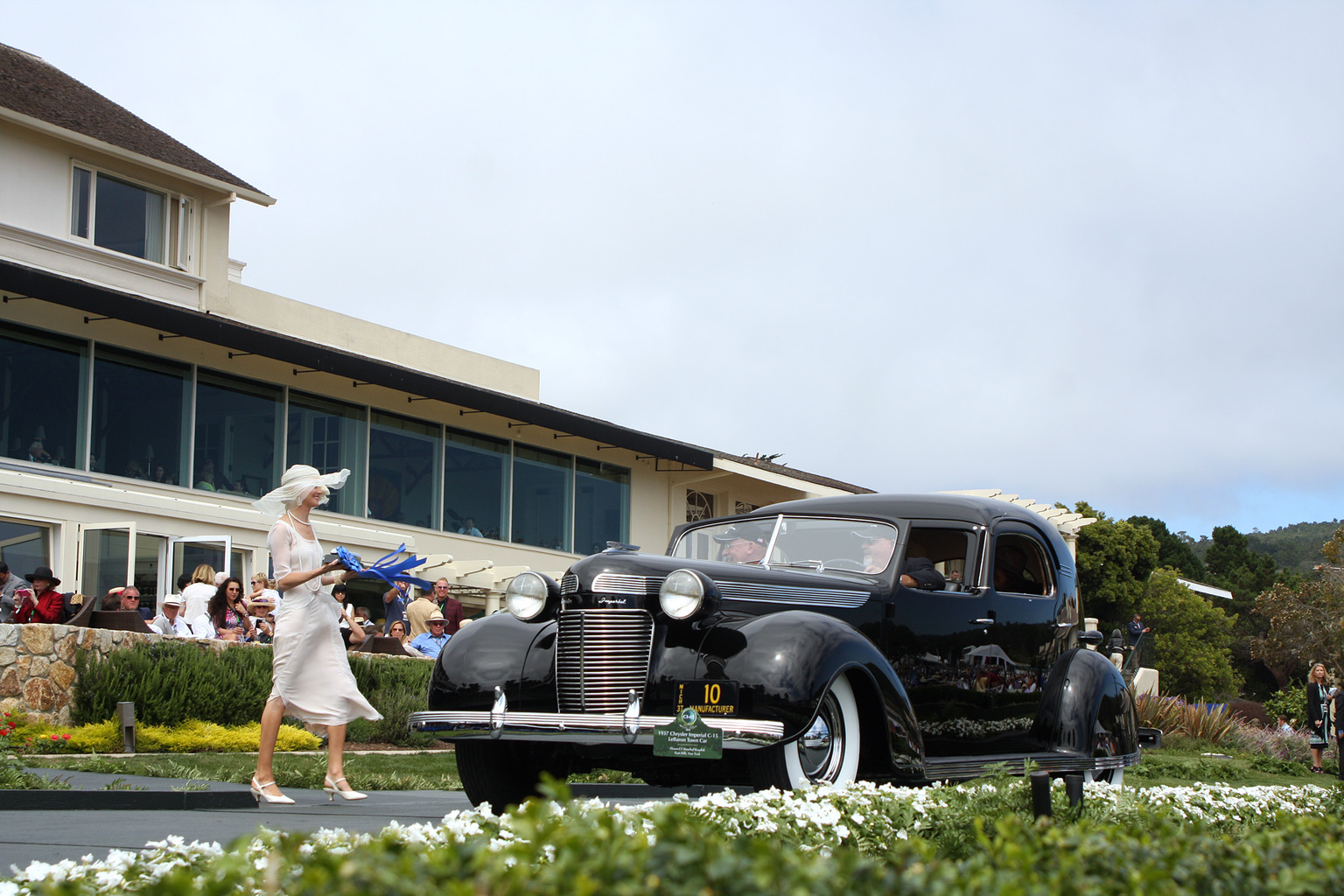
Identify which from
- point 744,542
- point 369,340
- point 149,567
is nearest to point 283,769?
point 744,542

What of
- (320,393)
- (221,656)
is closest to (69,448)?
(320,393)

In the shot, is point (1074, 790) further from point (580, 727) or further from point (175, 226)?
point (175, 226)

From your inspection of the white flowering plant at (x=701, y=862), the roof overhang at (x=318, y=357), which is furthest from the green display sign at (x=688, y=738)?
the roof overhang at (x=318, y=357)

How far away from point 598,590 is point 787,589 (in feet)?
3.87

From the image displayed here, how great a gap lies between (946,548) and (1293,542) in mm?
105151

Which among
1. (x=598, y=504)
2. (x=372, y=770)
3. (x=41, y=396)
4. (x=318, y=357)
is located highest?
(x=318, y=357)

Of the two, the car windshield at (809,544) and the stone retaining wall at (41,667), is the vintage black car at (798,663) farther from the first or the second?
the stone retaining wall at (41,667)

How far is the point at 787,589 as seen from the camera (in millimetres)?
7582

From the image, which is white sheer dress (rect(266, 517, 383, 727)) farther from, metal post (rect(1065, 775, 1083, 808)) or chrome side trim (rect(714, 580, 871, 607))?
metal post (rect(1065, 775, 1083, 808))

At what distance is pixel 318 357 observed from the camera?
2158 cm

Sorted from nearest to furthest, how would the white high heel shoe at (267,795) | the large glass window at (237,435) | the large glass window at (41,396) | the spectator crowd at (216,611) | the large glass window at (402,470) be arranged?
the white high heel shoe at (267,795), the spectator crowd at (216,611), the large glass window at (41,396), the large glass window at (237,435), the large glass window at (402,470)

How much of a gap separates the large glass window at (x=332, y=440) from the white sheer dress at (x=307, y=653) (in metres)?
14.8

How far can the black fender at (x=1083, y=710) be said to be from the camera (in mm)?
8719

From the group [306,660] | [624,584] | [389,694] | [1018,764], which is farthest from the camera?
[389,694]
